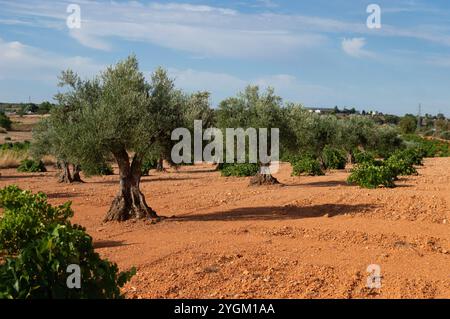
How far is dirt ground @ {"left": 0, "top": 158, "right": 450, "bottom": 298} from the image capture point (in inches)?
289

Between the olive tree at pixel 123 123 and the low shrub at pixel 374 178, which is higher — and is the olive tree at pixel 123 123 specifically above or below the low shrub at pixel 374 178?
above

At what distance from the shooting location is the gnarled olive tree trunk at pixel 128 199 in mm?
13508

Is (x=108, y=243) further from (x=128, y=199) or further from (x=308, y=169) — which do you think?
(x=308, y=169)

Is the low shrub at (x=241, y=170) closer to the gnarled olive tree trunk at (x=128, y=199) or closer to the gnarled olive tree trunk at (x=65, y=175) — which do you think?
the gnarled olive tree trunk at (x=65, y=175)

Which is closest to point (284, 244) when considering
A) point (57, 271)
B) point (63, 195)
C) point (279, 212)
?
point (279, 212)

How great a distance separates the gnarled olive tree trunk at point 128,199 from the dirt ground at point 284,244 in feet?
1.54

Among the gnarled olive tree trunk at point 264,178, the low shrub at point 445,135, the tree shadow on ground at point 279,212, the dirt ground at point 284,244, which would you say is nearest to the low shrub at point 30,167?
the dirt ground at point 284,244

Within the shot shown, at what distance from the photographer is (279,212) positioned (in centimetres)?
1476

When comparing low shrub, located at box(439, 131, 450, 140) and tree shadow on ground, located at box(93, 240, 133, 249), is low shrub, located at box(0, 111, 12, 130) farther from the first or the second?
low shrub, located at box(439, 131, 450, 140)

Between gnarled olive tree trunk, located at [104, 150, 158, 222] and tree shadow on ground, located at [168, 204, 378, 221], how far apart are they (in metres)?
0.97

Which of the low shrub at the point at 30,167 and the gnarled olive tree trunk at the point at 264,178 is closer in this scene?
the gnarled olive tree trunk at the point at 264,178

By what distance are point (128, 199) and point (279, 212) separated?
4.53m

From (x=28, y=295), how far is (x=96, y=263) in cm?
76
